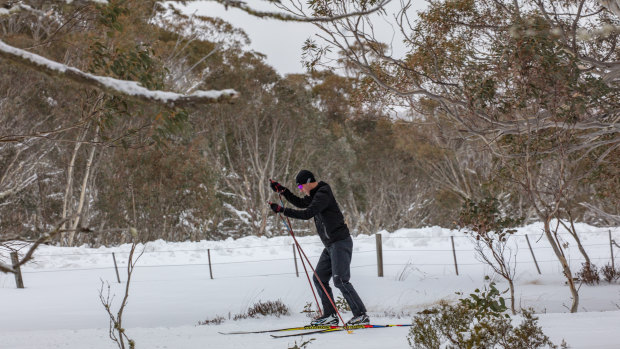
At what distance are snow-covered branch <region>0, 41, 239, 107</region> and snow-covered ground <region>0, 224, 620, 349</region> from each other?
2.75 m

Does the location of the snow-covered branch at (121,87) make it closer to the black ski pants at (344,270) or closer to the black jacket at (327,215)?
the black jacket at (327,215)

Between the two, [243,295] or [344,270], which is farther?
[243,295]

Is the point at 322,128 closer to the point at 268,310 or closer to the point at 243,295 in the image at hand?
the point at 243,295

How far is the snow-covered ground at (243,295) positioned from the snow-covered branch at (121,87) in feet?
9.01

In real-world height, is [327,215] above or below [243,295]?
above

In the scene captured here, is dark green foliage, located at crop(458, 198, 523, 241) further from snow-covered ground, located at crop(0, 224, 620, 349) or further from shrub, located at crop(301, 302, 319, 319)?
shrub, located at crop(301, 302, 319, 319)

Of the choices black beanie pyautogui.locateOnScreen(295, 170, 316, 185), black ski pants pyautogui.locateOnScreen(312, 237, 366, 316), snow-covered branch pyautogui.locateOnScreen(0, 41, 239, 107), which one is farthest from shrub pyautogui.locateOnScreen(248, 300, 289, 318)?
snow-covered branch pyautogui.locateOnScreen(0, 41, 239, 107)

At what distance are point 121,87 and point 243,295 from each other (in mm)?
8704

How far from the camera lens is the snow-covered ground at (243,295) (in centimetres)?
534

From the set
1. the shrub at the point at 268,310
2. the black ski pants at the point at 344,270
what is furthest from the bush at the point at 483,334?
the shrub at the point at 268,310

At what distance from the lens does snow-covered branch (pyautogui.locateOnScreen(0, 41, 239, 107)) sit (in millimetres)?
2119

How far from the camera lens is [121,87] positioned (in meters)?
2.15

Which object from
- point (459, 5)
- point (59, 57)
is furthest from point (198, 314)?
point (59, 57)

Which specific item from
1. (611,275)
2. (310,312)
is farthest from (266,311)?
(611,275)
